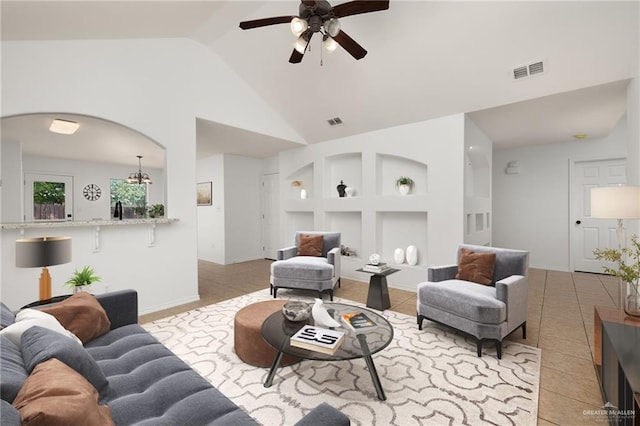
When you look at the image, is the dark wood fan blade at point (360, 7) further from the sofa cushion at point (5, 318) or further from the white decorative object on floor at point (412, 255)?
the white decorative object on floor at point (412, 255)

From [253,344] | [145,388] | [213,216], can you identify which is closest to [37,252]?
[145,388]

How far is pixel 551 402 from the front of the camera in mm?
1910

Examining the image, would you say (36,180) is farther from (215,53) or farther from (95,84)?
(215,53)

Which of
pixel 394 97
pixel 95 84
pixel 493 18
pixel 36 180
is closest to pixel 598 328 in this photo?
pixel 493 18

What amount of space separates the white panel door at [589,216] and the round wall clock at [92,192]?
1094cm

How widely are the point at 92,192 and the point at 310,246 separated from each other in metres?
6.64

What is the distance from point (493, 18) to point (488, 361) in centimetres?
317

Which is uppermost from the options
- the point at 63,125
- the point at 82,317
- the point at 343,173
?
the point at 63,125

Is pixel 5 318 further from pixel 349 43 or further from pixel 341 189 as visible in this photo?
pixel 341 189

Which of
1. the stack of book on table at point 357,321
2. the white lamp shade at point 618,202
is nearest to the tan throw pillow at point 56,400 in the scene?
the stack of book on table at point 357,321

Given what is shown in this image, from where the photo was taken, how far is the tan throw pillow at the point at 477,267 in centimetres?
295

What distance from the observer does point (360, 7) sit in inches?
89.6

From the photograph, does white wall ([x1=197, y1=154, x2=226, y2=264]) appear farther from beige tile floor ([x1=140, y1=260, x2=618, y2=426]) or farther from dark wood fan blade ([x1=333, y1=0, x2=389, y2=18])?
dark wood fan blade ([x1=333, y1=0, x2=389, y2=18])

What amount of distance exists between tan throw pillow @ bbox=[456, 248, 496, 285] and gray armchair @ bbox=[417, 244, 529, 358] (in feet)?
0.19
